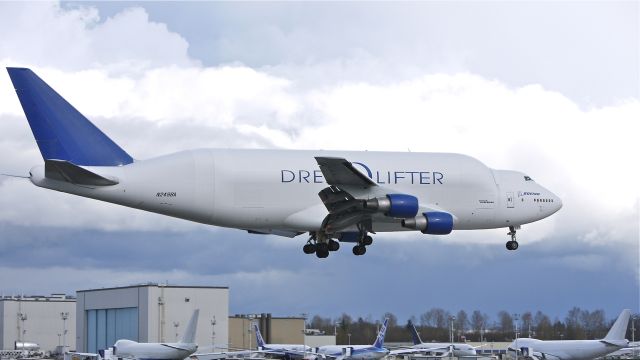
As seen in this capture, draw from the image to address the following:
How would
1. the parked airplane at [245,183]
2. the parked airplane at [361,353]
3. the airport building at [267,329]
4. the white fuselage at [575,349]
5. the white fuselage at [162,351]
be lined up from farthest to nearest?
the airport building at [267,329] → the parked airplane at [361,353] → the white fuselage at [575,349] → the white fuselage at [162,351] → the parked airplane at [245,183]

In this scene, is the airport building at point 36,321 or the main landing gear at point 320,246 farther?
the airport building at point 36,321

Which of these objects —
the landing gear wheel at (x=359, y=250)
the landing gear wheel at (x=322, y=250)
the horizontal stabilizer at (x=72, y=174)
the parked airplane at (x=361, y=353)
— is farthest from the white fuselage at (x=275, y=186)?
the parked airplane at (x=361, y=353)

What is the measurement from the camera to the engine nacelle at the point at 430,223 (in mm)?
51156

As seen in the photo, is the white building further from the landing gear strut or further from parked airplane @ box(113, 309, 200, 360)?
the landing gear strut

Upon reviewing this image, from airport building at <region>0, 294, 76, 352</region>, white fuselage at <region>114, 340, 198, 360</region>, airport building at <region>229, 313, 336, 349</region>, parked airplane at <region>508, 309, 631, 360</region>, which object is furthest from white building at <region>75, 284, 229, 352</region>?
parked airplane at <region>508, 309, 631, 360</region>

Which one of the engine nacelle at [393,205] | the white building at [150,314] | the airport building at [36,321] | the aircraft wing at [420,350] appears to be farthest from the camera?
the airport building at [36,321]

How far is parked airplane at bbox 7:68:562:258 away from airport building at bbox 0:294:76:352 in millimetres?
92033

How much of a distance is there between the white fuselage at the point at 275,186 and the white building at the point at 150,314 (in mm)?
65229

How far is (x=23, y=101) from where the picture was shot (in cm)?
4884

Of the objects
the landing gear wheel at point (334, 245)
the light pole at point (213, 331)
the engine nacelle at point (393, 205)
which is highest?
the engine nacelle at point (393, 205)

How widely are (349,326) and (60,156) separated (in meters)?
143

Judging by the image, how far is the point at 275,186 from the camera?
50688 millimetres

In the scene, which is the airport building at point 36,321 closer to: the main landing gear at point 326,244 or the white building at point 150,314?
the white building at point 150,314

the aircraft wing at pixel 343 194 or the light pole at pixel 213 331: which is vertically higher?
the aircraft wing at pixel 343 194
